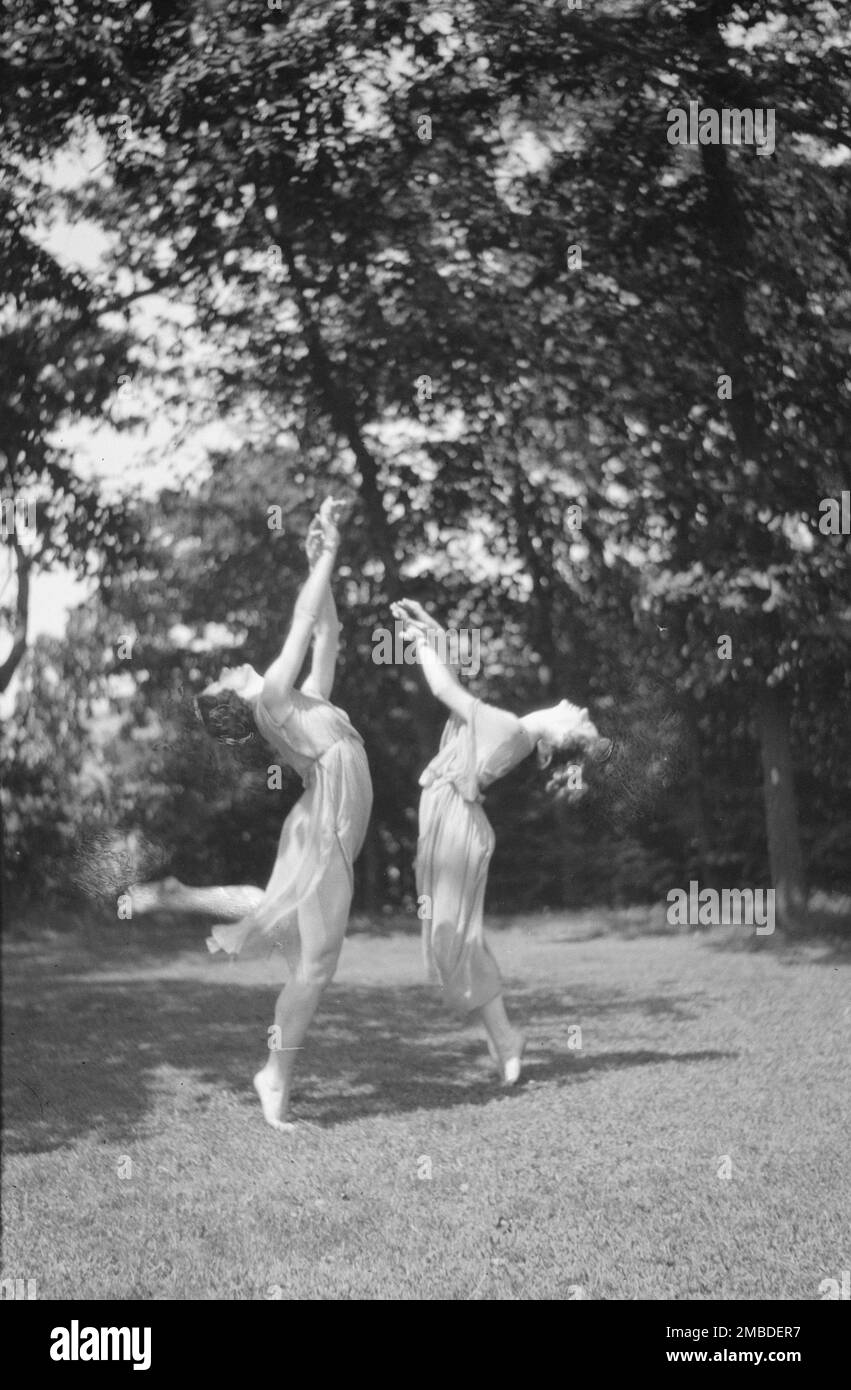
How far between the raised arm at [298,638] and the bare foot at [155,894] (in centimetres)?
82

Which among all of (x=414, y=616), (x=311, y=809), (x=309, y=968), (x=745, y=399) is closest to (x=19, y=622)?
(x=311, y=809)

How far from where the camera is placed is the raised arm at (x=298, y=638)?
5.24 meters

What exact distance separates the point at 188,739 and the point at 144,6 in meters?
2.72

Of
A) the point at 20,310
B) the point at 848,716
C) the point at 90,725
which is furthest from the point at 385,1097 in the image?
the point at 20,310

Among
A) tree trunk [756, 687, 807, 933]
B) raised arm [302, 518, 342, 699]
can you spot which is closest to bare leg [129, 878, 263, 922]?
raised arm [302, 518, 342, 699]

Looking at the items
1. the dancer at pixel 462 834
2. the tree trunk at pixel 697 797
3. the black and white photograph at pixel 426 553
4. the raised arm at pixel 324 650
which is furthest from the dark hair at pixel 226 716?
the tree trunk at pixel 697 797

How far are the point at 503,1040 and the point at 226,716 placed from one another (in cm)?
149

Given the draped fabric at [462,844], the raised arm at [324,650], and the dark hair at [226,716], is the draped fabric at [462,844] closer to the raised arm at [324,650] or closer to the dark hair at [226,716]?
the raised arm at [324,650]

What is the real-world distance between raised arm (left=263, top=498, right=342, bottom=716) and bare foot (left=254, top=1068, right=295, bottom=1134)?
49.7 inches

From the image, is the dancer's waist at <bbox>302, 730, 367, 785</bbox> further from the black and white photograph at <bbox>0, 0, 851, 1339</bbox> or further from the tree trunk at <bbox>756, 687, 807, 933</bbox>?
the tree trunk at <bbox>756, 687, 807, 933</bbox>

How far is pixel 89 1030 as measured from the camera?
5.85 metres

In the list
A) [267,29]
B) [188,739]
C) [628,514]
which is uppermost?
[267,29]

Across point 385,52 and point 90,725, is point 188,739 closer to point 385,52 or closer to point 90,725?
point 90,725

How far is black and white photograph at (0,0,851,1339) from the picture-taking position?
17.8 feet
